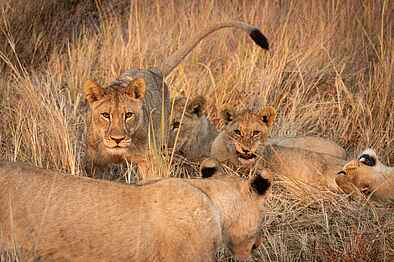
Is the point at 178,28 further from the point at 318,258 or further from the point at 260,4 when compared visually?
the point at 318,258

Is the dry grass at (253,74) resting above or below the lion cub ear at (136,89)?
below

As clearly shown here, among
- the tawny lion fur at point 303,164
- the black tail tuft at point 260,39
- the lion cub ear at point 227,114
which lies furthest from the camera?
the black tail tuft at point 260,39

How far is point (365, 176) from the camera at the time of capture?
205 inches

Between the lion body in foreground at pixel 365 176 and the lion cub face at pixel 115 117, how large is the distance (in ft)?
4.34

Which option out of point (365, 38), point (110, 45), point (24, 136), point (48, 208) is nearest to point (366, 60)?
point (365, 38)

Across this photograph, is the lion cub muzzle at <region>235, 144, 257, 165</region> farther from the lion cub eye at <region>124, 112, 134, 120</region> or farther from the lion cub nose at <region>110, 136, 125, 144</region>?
the lion cub nose at <region>110, 136, 125, 144</region>

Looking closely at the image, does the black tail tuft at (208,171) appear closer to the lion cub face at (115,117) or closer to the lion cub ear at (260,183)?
the lion cub ear at (260,183)

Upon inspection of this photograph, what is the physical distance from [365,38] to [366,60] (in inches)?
10.9

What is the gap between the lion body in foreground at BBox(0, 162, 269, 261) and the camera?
3158 millimetres

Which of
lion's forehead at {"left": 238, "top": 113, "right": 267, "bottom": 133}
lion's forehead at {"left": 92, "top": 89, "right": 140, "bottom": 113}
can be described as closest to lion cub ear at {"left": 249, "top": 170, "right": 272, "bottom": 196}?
lion's forehead at {"left": 92, "top": 89, "right": 140, "bottom": 113}

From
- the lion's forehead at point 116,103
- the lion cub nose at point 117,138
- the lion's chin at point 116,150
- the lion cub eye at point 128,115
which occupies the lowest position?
the lion's chin at point 116,150

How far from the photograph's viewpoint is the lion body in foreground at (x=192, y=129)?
6066 mm

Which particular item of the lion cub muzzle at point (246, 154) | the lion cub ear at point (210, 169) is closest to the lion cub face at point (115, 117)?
the lion cub muzzle at point (246, 154)

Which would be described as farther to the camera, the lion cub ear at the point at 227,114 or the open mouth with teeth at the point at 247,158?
the lion cub ear at the point at 227,114
